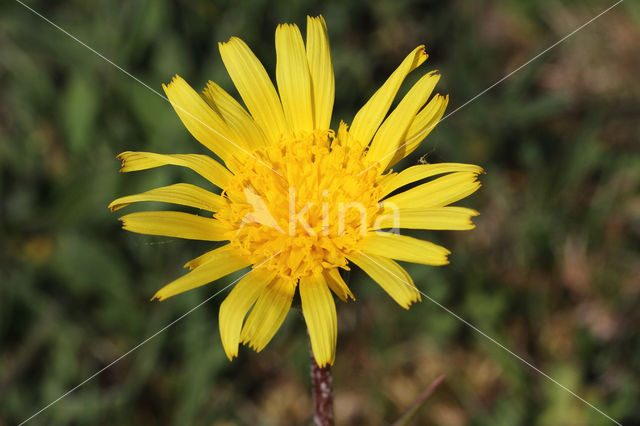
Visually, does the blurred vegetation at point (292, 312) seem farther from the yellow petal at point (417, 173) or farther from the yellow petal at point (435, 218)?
the yellow petal at point (435, 218)

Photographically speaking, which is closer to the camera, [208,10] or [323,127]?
[323,127]

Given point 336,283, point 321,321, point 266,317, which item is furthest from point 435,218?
point 266,317

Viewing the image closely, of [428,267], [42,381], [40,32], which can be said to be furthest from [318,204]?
[40,32]

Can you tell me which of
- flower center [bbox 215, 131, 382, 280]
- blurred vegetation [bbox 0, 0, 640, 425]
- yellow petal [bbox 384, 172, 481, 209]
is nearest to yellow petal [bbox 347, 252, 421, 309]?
flower center [bbox 215, 131, 382, 280]

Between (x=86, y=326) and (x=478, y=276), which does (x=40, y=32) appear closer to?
(x=86, y=326)

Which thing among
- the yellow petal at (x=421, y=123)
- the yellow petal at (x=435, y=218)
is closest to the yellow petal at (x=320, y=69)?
the yellow petal at (x=421, y=123)

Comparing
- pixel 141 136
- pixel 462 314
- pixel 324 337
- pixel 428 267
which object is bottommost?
pixel 462 314

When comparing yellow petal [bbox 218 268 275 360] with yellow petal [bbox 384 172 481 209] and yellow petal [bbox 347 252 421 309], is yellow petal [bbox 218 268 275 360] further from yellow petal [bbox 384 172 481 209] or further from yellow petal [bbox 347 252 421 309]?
yellow petal [bbox 384 172 481 209]
